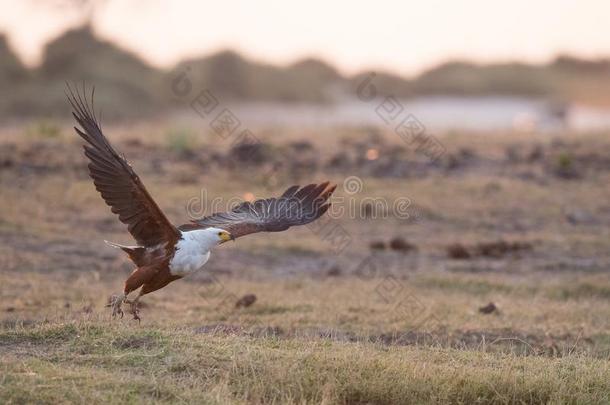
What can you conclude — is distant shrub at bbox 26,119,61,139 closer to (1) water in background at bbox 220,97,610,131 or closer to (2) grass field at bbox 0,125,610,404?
(2) grass field at bbox 0,125,610,404

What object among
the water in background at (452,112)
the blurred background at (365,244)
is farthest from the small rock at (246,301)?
the water in background at (452,112)

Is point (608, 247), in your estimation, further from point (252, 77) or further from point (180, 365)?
point (252, 77)

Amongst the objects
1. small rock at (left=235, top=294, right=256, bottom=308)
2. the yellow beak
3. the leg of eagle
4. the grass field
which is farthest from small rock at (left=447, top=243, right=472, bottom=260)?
the leg of eagle

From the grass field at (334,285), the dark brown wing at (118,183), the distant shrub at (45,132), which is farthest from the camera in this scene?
the distant shrub at (45,132)

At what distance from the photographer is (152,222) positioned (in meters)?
7.99

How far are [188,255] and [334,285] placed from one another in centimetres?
408

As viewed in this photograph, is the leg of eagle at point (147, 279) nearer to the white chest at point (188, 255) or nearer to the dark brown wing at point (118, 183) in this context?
the white chest at point (188, 255)

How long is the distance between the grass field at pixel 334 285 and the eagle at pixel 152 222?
44 centimetres

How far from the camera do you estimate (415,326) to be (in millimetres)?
9711

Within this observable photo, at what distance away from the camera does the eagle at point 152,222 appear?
25.3ft

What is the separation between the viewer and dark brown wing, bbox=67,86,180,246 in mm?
7688

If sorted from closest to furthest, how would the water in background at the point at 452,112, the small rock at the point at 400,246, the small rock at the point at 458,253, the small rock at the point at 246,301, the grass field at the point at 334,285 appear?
1. the grass field at the point at 334,285
2. the small rock at the point at 246,301
3. the small rock at the point at 458,253
4. the small rock at the point at 400,246
5. the water in background at the point at 452,112

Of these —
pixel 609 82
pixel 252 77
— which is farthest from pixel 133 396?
pixel 609 82

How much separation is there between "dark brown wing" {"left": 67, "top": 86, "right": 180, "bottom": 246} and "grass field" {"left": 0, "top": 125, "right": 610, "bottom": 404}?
790 mm
